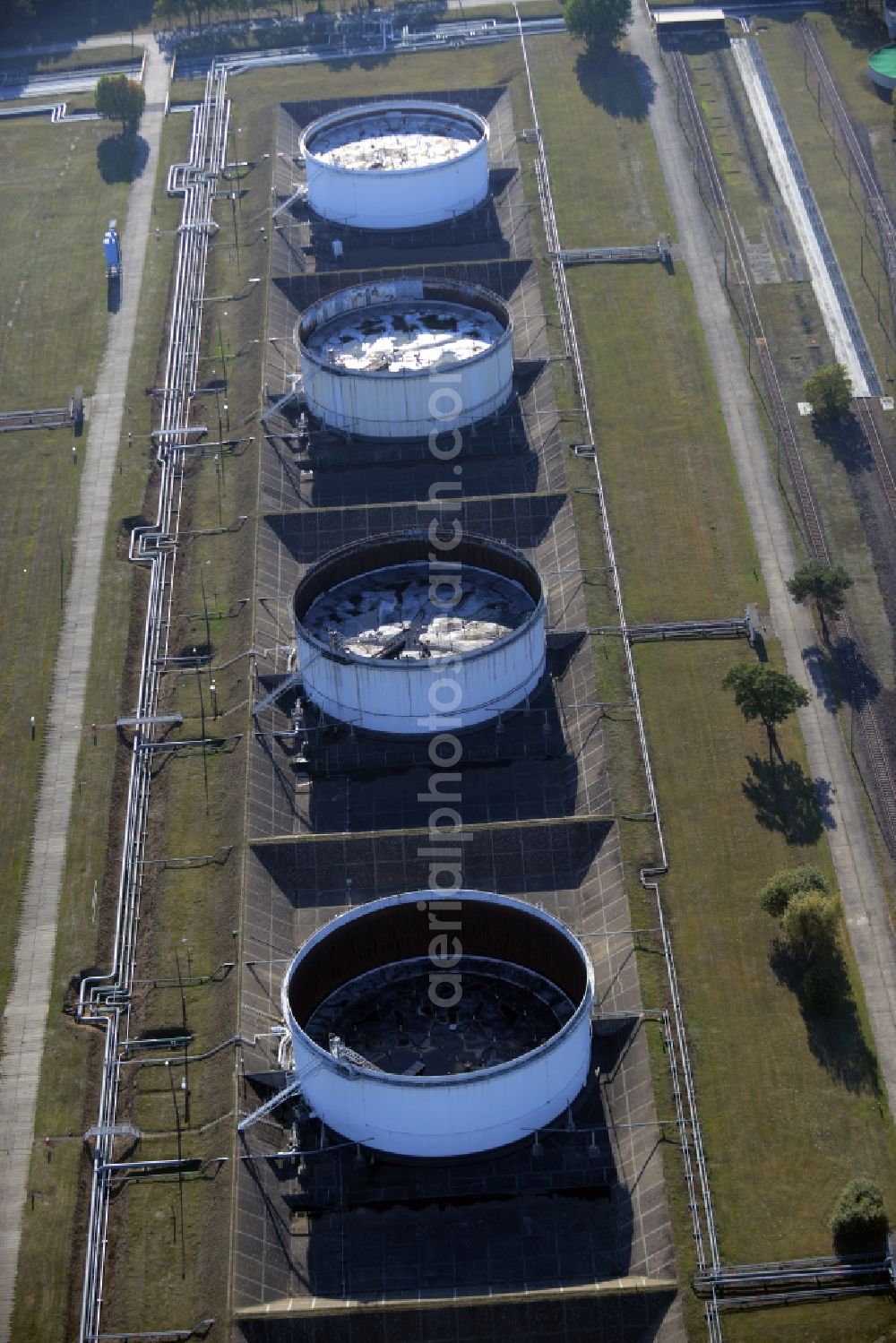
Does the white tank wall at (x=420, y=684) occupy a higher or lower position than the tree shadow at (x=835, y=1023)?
higher

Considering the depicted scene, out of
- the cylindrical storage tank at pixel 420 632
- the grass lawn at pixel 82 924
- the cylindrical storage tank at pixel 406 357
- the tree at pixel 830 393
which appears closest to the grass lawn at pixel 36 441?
the grass lawn at pixel 82 924

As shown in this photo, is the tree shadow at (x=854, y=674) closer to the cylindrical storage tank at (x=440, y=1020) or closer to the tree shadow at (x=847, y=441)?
the tree shadow at (x=847, y=441)

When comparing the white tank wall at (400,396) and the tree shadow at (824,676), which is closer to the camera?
the tree shadow at (824,676)

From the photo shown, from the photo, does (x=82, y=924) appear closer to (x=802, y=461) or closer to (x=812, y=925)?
(x=812, y=925)

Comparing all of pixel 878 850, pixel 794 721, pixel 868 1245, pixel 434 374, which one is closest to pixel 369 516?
pixel 434 374

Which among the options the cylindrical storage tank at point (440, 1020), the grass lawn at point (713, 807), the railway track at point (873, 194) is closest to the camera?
the cylindrical storage tank at point (440, 1020)

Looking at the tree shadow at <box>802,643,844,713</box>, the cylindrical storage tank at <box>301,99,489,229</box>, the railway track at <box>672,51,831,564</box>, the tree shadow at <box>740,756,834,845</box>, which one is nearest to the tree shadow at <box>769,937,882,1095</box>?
the tree shadow at <box>740,756,834,845</box>

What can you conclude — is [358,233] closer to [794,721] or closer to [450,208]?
[450,208]
